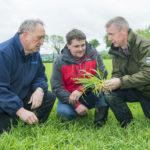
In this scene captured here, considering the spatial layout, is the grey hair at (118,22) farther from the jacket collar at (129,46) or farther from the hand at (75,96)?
the hand at (75,96)

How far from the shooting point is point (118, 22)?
702 cm

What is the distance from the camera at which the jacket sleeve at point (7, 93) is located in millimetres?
6461

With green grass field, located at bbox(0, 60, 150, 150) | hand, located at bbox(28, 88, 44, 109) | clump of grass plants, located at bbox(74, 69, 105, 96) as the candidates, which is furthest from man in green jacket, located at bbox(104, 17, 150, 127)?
hand, located at bbox(28, 88, 44, 109)

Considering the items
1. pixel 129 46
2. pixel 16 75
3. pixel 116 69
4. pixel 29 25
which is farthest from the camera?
pixel 116 69

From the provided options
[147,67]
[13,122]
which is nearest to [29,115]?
[13,122]

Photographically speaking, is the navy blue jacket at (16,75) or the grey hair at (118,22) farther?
the grey hair at (118,22)

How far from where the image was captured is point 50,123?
7172mm

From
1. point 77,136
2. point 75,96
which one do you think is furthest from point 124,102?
point 77,136

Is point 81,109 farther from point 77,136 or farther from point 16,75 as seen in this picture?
point 16,75

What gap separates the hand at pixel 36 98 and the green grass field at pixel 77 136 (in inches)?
13.7

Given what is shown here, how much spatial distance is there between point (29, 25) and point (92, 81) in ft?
4.62

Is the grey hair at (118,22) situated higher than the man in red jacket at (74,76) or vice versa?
the grey hair at (118,22)

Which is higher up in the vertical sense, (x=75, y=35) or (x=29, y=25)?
(x=29, y=25)

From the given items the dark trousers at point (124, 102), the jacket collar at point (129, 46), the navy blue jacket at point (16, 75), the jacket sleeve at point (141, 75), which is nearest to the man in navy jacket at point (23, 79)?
the navy blue jacket at point (16, 75)
